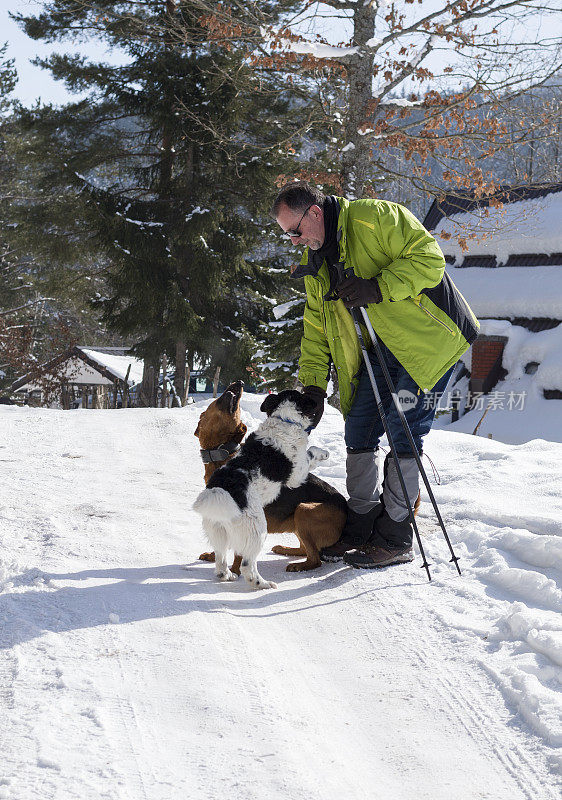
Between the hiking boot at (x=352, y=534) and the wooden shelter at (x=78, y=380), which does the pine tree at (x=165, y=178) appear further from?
the hiking boot at (x=352, y=534)

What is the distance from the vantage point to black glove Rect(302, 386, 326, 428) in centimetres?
412

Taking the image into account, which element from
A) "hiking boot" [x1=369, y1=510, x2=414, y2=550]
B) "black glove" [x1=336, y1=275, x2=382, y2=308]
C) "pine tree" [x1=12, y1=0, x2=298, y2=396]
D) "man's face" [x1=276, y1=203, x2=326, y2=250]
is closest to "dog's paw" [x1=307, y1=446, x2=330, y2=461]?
"hiking boot" [x1=369, y1=510, x2=414, y2=550]

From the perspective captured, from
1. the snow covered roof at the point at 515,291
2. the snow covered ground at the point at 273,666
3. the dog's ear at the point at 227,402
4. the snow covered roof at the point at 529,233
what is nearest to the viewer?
the snow covered ground at the point at 273,666

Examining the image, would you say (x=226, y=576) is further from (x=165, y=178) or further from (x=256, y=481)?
(x=165, y=178)

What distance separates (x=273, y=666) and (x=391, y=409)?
1.80 metres

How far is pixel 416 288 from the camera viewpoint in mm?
3721

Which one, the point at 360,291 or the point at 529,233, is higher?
the point at 529,233

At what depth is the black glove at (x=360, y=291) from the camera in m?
3.72

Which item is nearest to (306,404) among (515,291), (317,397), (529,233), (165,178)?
(317,397)

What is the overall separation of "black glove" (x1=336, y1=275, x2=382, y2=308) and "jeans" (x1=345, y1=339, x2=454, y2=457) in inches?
21.4

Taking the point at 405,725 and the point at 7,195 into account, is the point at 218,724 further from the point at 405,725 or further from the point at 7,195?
the point at 7,195

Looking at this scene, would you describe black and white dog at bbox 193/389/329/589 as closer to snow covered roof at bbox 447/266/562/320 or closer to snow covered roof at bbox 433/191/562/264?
snow covered roof at bbox 433/191/562/264

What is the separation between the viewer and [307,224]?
3814 millimetres

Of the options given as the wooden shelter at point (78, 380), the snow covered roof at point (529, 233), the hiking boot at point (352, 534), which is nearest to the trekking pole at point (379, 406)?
the hiking boot at point (352, 534)
